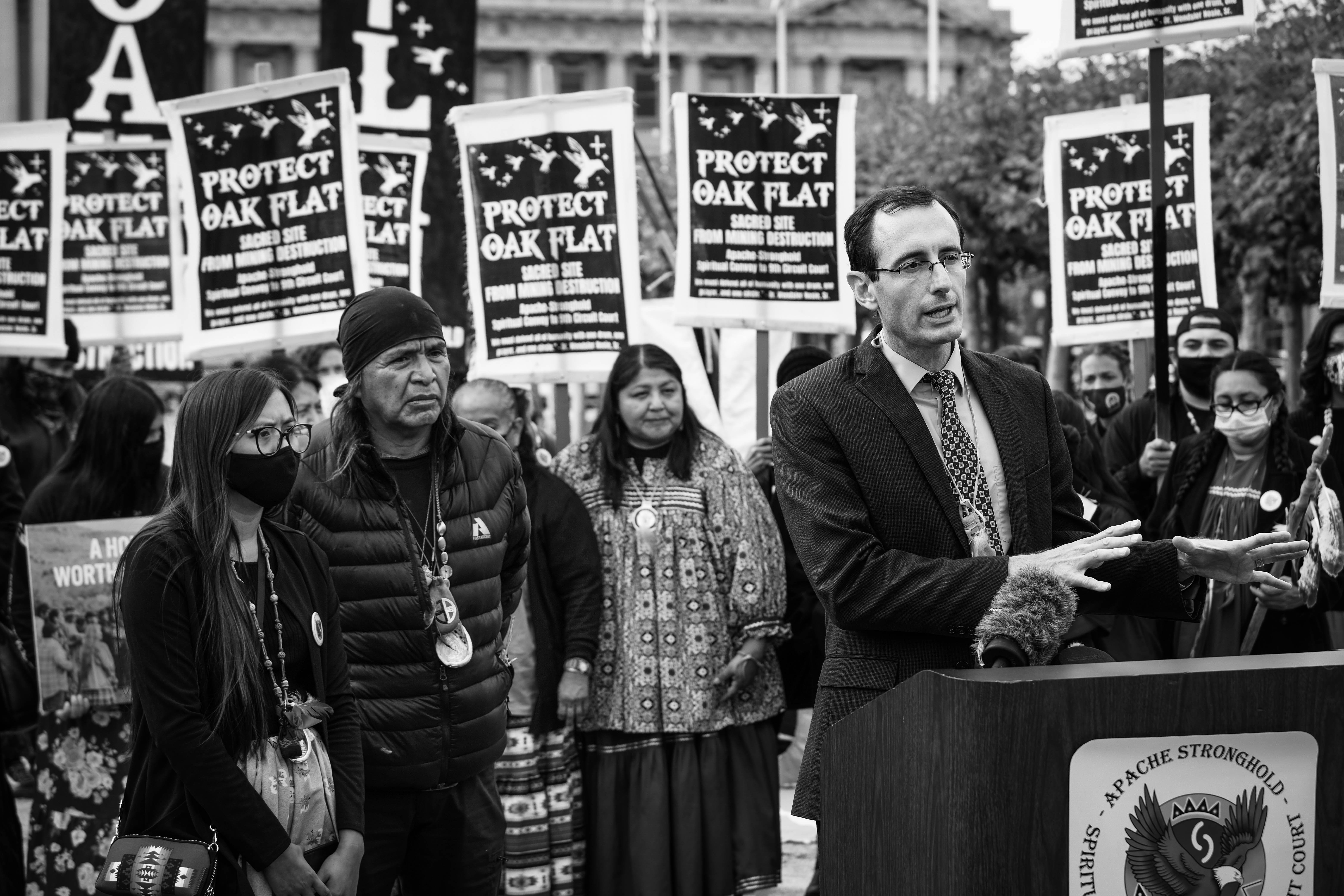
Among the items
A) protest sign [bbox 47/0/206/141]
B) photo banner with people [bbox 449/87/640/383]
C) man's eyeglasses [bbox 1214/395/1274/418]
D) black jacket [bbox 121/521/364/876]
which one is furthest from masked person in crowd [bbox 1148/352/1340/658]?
protest sign [bbox 47/0/206/141]

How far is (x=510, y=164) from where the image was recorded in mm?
6543

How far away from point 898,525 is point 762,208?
379 centimetres

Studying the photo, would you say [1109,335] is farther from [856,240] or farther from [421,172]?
[856,240]

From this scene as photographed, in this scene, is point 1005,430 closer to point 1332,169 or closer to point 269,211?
point 1332,169

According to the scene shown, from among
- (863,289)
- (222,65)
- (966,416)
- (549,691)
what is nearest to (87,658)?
(549,691)

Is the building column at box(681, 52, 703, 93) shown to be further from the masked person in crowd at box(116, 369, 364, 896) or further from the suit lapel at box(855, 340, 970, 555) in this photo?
the suit lapel at box(855, 340, 970, 555)

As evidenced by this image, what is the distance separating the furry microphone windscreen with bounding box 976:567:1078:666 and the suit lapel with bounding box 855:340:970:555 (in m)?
0.30

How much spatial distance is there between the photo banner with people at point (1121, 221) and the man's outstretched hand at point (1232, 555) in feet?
15.8

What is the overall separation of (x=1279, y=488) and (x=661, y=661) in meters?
2.29

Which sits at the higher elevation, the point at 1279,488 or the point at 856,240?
the point at 856,240

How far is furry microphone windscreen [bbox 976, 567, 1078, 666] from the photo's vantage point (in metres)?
2.46

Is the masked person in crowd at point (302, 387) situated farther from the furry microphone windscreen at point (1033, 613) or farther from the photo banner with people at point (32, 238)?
the furry microphone windscreen at point (1033, 613)

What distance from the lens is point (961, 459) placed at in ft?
9.42

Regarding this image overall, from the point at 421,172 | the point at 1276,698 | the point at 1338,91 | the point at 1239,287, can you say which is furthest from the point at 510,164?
the point at 1239,287
